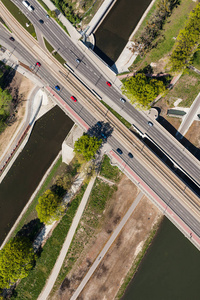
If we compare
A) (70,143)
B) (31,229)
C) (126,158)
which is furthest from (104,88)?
(31,229)

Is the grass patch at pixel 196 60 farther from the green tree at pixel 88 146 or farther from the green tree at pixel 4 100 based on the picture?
the green tree at pixel 4 100

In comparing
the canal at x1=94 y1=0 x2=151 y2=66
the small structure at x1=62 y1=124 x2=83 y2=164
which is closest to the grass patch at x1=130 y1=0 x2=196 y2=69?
the canal at x1=94 y1=0 x2=151 y2=66

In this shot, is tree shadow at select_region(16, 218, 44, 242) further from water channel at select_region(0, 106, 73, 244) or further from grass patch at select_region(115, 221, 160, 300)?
grass patch at select_region(115, 221, 160, 300)

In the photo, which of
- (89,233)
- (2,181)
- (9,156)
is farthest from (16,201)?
(89,233)

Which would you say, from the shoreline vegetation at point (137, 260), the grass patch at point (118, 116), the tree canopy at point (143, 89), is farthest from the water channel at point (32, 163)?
the shoreline vegetation at point (137, 260)

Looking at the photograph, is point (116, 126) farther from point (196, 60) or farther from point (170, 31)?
point (170, 31)

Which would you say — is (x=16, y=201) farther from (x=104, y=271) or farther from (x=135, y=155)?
(x=135, y=155)
